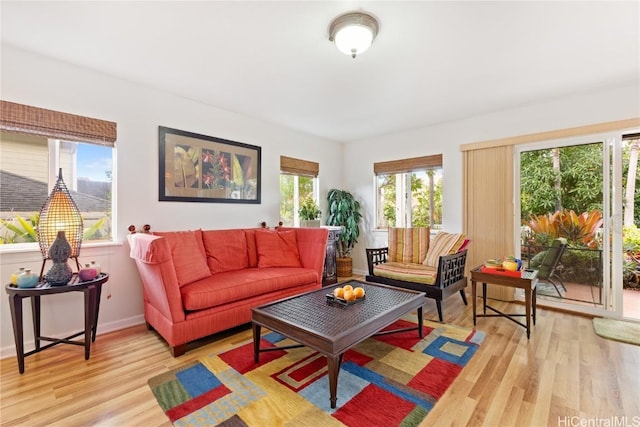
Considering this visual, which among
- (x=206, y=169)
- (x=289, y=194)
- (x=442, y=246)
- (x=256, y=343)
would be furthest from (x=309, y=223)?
(x=256, y=343)

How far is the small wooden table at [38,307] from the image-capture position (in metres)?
1.96

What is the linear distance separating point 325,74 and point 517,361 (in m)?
2.85

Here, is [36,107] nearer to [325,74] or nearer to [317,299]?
[325,74]

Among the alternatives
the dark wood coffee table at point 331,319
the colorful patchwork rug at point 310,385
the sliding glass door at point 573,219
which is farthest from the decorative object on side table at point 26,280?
the sliding glass door at point 573,219

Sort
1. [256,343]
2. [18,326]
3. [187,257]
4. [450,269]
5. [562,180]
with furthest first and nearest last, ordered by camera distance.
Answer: [562,180] → [450,269] → [187,257] → [256,343] → [18,326]

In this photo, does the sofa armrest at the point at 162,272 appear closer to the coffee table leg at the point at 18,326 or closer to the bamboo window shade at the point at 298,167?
the coffee table leg at the point at 18,326

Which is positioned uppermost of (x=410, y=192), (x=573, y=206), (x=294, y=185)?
(x=294, y=185)

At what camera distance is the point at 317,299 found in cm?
232

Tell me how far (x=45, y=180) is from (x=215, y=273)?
1671 mm

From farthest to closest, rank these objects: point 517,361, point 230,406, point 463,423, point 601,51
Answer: point 601,51, point 517,361, point 230,406, point 463,423

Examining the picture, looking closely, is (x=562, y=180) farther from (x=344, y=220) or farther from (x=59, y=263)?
(x=59, y=263)

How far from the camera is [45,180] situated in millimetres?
2479

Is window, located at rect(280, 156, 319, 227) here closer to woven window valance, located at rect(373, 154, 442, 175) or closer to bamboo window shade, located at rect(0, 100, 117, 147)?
woven window valance, located at rect(373, 154, 442, 175)

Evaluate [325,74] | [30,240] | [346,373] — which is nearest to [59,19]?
[30,240]
